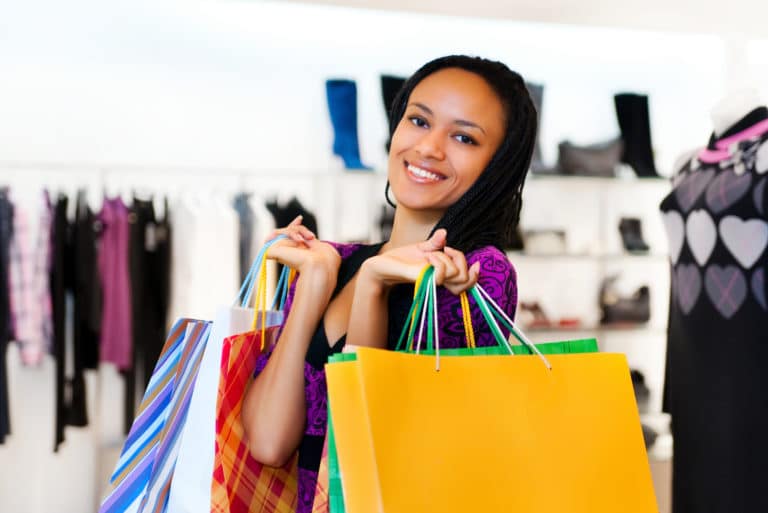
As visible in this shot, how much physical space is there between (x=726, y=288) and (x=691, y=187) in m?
0.31

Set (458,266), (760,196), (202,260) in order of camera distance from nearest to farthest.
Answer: (458,266)
(760,196)
(202,260)

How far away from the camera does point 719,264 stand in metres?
2.04

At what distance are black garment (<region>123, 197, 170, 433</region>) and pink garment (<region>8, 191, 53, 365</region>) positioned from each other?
37cm

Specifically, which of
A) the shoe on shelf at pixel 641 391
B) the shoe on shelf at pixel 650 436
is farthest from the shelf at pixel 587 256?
the shoe on shelf at pixel 650 436

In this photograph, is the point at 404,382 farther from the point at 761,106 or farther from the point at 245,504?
the point at 761,106

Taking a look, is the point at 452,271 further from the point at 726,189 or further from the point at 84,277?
the point at 84,277

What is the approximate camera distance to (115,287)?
3590 millimetres

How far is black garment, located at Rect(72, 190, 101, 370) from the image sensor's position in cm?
358

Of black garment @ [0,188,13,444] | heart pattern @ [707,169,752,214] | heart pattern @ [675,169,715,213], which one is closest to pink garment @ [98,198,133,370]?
black garment @ [0,188,13,444]

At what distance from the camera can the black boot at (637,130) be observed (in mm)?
4438

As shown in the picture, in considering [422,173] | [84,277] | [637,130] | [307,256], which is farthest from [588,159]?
[307,256]

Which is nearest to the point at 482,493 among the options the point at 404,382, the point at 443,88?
the point at 404,382

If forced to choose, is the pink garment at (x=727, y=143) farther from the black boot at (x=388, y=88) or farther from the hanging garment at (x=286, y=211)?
the black boot at (x=388, y=88)

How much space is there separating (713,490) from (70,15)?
12.2ft
